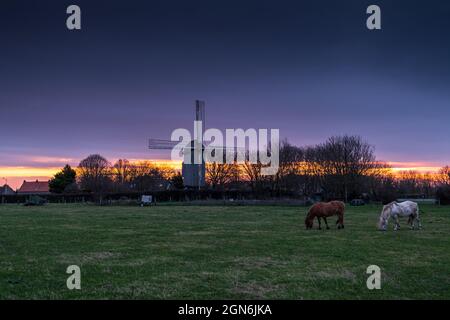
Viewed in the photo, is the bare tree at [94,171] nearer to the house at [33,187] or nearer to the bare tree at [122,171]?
the bare tree at [122,171]

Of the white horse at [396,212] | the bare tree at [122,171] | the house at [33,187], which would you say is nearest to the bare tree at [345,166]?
the white horse at [396,212]

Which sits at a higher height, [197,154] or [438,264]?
[197,154]

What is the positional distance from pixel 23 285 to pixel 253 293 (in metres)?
4.56

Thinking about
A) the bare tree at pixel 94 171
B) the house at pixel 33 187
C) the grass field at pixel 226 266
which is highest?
the bare tree at pixel 94 171

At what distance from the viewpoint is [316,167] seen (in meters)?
77.7

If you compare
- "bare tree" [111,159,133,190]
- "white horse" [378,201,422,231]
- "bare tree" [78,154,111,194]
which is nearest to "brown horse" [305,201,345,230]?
"white horse" [378,201,422,231]

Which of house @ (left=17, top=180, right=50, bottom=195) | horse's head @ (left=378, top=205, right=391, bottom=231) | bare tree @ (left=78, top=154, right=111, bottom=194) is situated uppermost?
bare tree @ (left=78, top=154, right=111, bottom=194)

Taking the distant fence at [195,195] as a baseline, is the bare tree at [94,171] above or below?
above

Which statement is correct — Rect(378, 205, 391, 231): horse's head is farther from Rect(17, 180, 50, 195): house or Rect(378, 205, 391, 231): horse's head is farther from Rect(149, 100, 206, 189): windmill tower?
Rect(17, 180, 50, 195): house

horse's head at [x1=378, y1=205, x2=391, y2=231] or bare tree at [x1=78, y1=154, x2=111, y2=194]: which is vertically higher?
bare tree at [x1=78, y1=154, x2=111, y2=194]

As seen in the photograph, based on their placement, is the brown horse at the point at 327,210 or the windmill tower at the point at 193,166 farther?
the windmill tower at the point at 193,166

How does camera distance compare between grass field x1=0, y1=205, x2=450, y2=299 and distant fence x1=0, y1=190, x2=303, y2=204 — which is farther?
distant fence x1=0, y1=190, x2=303, y2=204
